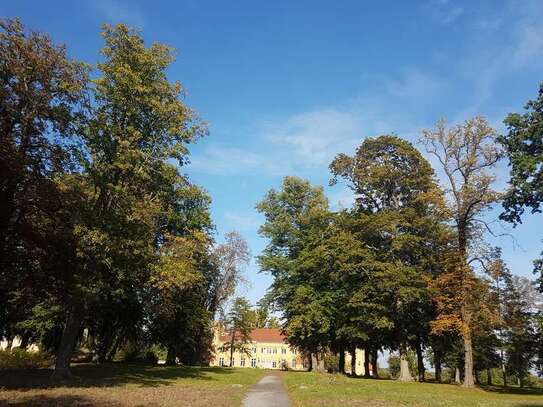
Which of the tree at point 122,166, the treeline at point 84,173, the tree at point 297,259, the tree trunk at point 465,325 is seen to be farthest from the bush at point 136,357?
the tree trunk at point 465,325

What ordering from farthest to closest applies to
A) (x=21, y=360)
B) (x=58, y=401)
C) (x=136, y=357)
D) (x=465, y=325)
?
(x=136, y=357)
(x=21, y=360)
(x=465, y=325)
(x=58, y=401)

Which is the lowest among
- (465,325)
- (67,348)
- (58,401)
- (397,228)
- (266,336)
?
(58,401)

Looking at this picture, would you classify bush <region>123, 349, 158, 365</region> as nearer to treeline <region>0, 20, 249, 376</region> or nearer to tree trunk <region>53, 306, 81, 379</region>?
treeline <region>0, 20, 249, 376</region>

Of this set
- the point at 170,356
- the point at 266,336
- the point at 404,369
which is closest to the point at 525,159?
the point at 404,369

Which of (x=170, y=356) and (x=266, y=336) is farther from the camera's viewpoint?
(x=266, y=336)

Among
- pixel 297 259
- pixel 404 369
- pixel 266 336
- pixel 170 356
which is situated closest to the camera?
pixel 404 369

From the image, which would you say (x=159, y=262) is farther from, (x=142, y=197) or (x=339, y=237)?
(x=339, y=237)

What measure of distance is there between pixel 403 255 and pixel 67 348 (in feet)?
100.0

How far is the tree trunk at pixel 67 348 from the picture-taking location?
22516 millimetres

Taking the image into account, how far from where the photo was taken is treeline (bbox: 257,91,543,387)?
33969 millimetres

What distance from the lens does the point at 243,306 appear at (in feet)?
274

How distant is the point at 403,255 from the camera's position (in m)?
43.0

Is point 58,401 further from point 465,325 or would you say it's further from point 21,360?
point 465,325

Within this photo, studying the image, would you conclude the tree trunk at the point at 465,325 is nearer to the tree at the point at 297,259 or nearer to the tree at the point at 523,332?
the tree at the point at 297,259
